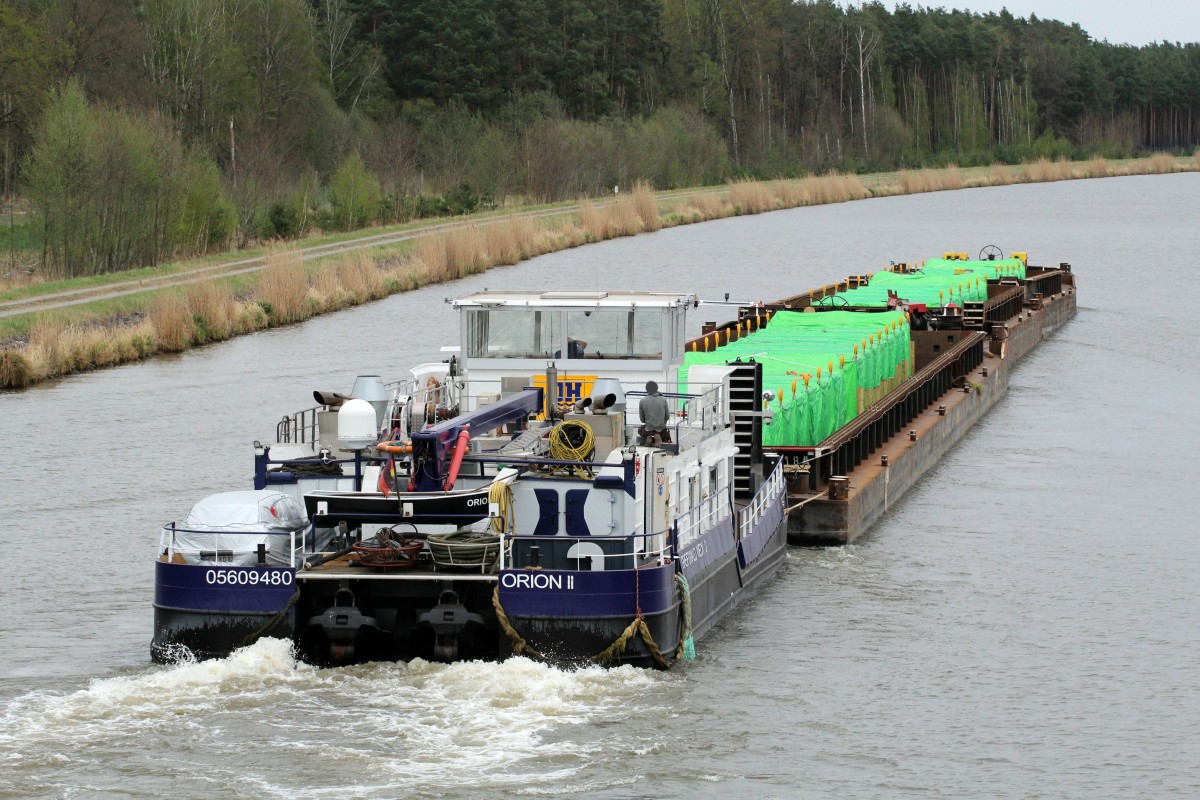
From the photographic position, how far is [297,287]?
59.6 meters

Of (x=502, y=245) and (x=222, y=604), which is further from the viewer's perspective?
(x=502, y=245)

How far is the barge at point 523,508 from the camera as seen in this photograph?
2158 centimetres

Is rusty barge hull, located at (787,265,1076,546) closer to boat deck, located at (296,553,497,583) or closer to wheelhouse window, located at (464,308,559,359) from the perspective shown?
wheelhouse window, located at (464,308,559,359)

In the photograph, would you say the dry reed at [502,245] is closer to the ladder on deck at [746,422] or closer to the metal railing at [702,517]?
the ladder on deck at [746,422]

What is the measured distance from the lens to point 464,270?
7206cm

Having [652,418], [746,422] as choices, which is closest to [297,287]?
[746,422]

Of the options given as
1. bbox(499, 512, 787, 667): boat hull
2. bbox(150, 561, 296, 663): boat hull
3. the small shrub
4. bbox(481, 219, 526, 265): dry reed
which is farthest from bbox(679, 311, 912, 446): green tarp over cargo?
the small shrub

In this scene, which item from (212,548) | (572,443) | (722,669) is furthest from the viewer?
(722,669)

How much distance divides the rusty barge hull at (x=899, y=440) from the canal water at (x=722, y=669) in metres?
0.47

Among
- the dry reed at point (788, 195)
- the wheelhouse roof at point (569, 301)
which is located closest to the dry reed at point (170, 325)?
the wheelhouse roof at point (569, 301)

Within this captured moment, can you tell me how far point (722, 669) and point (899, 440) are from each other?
51.4 ft

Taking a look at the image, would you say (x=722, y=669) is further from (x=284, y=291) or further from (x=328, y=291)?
(x=328, y=291)

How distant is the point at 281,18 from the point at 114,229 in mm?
43519

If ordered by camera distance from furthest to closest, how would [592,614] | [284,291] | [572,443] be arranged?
[284,291], [572,443], [592,614]
